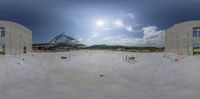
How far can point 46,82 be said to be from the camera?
2130 centimetres

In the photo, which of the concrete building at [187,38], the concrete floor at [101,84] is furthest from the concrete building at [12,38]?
the concrete building at [187,38]

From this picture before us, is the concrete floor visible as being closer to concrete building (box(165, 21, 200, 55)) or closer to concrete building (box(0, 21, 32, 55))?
concrete building (box(165, 21, 200, 55))

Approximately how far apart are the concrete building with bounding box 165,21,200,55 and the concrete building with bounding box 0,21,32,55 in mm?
28182

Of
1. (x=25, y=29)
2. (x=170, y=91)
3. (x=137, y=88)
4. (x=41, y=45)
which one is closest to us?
(x=170, y=91)

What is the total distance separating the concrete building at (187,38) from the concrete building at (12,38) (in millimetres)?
28182

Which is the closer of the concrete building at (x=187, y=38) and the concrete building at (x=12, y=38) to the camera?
the concrete building at (x=187, y=38)

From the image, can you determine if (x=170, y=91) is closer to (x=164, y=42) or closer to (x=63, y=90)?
(x=63, y=90)

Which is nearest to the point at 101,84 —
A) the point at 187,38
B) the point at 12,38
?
the point at 187,38

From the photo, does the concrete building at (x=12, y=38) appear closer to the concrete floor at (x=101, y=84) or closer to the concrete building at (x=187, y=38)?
the concrete floor at (x=101, y=84)

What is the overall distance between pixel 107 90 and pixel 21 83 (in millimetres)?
7667

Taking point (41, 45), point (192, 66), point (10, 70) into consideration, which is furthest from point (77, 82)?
point (41, 45)

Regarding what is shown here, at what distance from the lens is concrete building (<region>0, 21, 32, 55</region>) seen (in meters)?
38.4

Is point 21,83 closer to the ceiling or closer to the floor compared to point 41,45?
closer to the floor

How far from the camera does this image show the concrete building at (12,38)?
38375 mm
